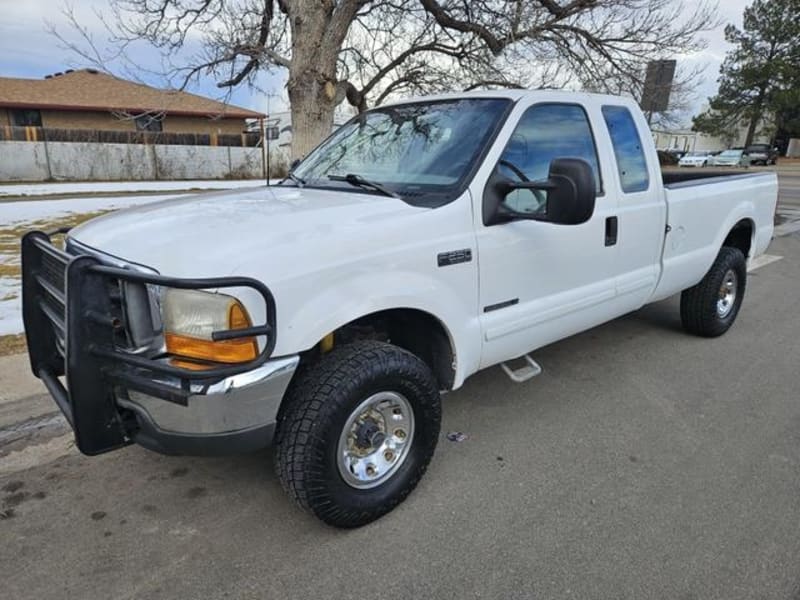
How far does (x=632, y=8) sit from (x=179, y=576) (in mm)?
10440

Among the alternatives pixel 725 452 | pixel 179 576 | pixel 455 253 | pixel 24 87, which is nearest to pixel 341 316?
pixel 455 253

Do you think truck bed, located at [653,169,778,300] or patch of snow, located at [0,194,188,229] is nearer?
truck bed, located at [653,169,778,300]

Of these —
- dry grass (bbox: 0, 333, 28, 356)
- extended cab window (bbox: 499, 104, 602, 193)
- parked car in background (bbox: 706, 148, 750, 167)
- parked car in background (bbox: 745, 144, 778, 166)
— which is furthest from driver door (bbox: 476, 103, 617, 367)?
parked car in background (bbox: 745, 144, 778, 166)

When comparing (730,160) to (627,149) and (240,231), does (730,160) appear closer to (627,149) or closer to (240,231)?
(627,149)

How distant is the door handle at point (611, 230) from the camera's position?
3.61 meters

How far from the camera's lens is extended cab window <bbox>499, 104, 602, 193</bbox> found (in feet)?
10.2

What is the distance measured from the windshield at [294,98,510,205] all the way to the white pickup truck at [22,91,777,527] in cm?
2

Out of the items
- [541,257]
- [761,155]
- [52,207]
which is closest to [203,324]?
[541,257]

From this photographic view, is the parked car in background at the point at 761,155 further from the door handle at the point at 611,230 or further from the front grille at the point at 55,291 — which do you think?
the front grille at the point at 55,291

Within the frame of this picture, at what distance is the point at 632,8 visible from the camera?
942 cm

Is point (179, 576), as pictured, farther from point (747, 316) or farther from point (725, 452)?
point (747, 316)

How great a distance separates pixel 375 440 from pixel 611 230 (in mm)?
2090

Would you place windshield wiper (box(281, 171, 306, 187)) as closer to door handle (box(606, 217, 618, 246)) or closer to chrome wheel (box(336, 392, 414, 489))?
chrome wheel (box(336, 392, 414, 489))

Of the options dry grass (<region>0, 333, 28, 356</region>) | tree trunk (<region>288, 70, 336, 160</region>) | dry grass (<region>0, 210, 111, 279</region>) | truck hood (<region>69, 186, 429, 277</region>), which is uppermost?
tree trunk (<region>288, 70, 336, 160</region>)
